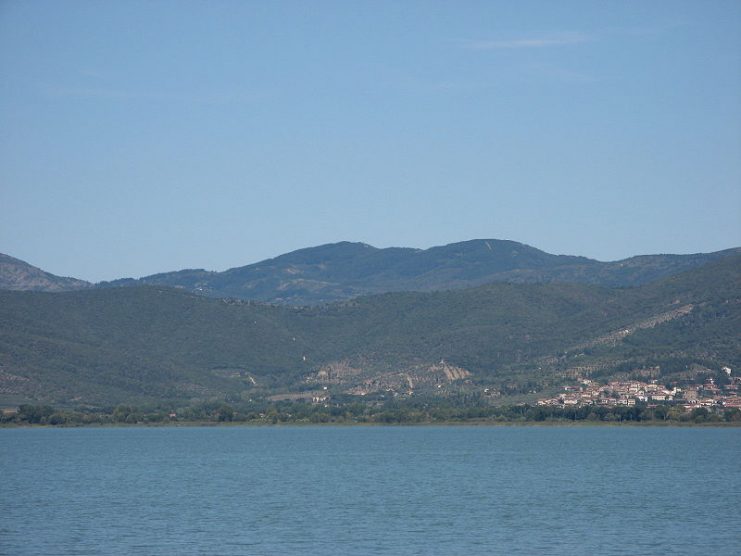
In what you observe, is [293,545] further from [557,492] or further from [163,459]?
[163,459]

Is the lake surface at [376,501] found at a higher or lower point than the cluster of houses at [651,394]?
lower

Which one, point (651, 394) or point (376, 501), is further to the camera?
point (651, 394)

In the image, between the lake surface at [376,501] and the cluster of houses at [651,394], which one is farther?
the cluster of houses at [651,394]

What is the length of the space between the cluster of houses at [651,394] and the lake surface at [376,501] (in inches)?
1939

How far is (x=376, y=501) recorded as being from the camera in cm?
7062

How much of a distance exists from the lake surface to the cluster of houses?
162 feet

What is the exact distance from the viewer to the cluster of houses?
6997 inches

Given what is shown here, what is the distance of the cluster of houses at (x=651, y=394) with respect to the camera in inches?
6997

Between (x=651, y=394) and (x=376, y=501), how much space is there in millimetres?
123527

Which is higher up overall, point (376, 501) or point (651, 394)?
point (651, 394)

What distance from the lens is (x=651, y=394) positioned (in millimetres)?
186750

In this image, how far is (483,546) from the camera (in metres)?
52.2

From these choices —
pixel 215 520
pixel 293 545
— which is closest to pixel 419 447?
pixel 215 520

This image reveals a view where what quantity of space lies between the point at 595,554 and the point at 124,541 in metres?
19.9
